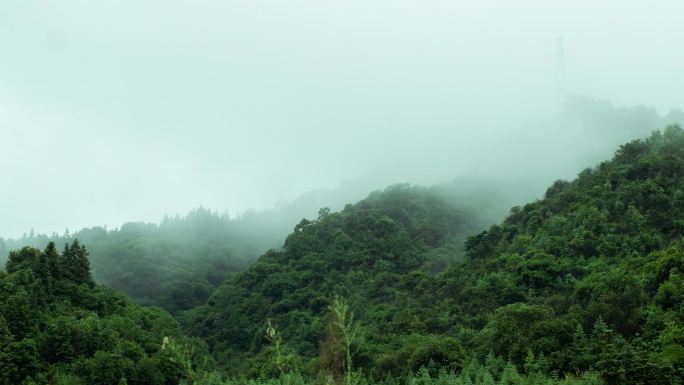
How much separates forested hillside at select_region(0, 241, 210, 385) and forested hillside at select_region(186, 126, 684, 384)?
235 inches

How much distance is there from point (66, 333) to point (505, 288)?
22.9 meters

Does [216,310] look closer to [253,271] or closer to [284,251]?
[253,271]

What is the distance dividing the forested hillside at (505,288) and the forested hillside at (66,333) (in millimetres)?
5970

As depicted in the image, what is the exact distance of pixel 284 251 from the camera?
65.5 metres

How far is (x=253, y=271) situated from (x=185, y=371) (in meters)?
56.6

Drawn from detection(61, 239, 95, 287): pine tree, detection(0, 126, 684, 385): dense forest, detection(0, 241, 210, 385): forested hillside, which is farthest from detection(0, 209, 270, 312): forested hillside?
detection(0, 241, 210, 385): forested hillside

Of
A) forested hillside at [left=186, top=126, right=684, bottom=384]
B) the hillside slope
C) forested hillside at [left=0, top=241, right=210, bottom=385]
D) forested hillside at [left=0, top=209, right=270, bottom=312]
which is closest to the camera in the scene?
forested hillside at [left=186, top=126, right=684, bottom=384]

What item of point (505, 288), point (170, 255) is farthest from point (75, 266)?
point (170, 255)

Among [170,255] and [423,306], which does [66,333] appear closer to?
[423,306]

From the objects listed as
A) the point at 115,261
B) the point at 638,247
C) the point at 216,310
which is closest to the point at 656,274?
the point at 638,247

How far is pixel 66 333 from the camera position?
27.5 m

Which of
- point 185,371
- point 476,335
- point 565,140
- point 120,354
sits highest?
point 565,140

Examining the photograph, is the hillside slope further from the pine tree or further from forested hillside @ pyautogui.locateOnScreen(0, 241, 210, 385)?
the pine tree

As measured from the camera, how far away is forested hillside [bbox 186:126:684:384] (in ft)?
78.9
